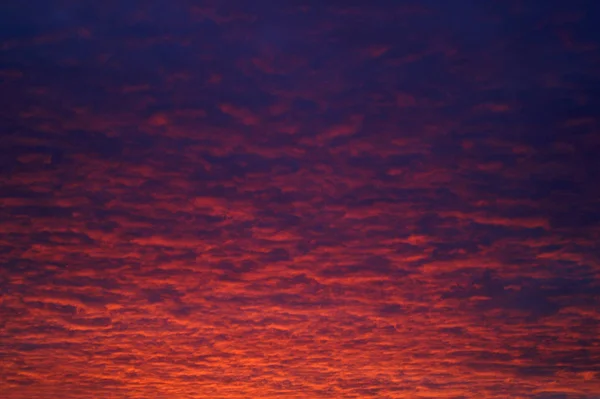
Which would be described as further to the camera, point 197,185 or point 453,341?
point 453,341

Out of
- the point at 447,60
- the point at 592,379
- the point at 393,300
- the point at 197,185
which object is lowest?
the point at 592,379

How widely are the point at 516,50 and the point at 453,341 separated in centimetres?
273

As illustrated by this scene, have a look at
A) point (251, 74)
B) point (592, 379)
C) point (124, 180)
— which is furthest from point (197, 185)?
point (592, 379)

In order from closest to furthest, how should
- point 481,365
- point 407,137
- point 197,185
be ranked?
point 407,137 → point 197,185 → point 481,365

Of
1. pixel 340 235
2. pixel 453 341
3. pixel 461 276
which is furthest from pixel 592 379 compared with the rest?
pixel 340 235

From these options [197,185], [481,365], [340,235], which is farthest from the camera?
[481,365]

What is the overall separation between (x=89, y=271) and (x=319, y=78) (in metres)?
2.23

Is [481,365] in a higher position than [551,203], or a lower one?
lower

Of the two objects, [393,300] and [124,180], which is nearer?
[124,180]

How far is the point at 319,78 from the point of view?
11.0ft

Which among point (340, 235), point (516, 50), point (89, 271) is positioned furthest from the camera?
point (89, 271)

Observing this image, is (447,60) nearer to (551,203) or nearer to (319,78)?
(319,78)

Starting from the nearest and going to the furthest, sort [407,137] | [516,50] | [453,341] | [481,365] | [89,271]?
[516,50] < [407,137] < [89,271] < [453,341] < [481,365]

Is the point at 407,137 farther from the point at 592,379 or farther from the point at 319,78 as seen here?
the point at 592,379
